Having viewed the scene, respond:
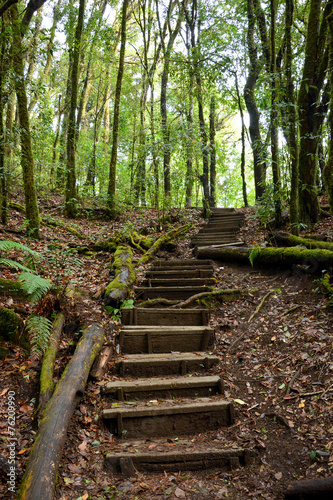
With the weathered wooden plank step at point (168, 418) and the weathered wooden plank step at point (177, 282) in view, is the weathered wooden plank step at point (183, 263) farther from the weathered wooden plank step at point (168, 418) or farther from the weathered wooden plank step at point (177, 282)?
the weathered wooden plank step at point (168, 418)

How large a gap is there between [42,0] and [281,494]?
508 inches

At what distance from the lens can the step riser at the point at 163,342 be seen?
4.85m

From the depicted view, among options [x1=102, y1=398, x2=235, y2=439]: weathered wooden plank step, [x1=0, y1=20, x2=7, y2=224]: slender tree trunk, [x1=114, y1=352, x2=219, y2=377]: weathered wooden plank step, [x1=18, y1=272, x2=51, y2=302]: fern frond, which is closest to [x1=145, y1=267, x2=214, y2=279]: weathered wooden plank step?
[x1=114, y1=352, x2=219, y2=377]: weathered wooden plank step

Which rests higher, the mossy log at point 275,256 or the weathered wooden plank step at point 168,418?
the mossy log at point 275,256

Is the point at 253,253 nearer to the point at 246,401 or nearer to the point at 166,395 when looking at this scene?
the point at 246,401

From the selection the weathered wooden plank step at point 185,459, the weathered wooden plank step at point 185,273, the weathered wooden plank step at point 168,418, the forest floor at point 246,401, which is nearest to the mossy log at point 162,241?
the weathered wooden plank step at point 185,273

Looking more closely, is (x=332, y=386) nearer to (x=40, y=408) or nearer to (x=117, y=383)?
(x=117, y=383)

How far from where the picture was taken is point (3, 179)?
8117mm

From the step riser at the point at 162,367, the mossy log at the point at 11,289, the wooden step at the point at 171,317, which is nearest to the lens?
the step riser at the point at 162,367

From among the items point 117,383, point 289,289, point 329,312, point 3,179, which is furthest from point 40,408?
point 3,179

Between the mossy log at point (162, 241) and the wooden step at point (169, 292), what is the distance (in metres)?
1.87

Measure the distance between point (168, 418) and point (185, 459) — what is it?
551 millimetres

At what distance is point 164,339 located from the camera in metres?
4.96

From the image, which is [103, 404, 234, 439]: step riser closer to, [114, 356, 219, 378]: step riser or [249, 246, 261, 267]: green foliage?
[114, 356, 219, 378]: step riser
